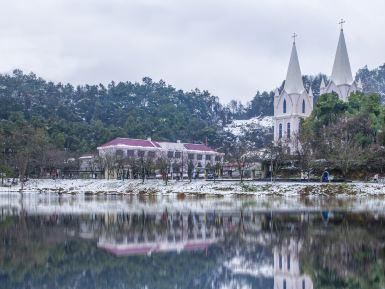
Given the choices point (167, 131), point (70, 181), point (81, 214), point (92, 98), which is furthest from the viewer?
point (92, 98)

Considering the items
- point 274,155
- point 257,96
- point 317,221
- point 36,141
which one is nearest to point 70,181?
point 36,141

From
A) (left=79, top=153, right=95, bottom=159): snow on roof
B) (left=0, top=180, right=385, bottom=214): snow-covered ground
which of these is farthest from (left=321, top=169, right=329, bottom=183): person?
(left=79, top=153, right=95, bottom=159): snow on roof

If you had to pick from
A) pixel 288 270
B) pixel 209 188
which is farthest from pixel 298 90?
pixel 288 270

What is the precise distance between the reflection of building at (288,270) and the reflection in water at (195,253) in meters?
0.02

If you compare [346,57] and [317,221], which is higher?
[346,57]

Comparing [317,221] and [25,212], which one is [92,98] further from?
[317,221]

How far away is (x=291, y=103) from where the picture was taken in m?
87.0

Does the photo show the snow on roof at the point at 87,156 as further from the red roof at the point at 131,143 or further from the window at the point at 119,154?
the window at the point at 119,154

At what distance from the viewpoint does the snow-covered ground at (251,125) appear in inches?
5600

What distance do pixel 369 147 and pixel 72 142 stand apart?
5737 cm

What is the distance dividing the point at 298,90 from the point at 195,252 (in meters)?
74.9

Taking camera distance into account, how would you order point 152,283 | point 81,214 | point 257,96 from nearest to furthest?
point 152,283 → point 81,214 → point 257,96

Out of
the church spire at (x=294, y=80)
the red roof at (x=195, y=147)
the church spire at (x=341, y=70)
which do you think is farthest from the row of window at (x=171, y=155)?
the church spire at (x=341, y=70)

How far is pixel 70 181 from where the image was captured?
2466 inches
